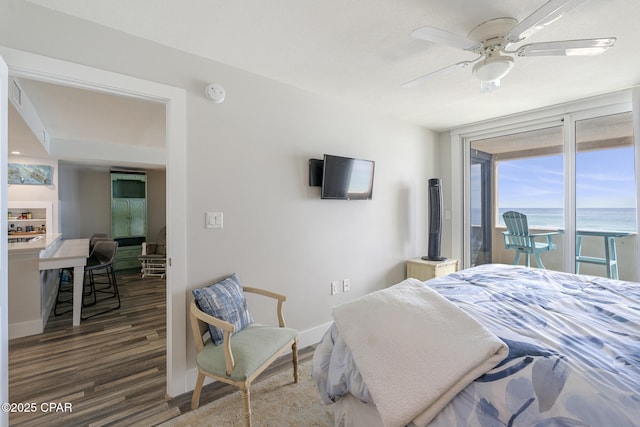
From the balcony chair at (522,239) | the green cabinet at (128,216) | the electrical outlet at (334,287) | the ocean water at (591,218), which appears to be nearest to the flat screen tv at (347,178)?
the electrical outlet at (334,287)

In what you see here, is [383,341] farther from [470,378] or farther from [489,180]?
[489,180]

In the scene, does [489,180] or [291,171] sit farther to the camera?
[489,180]

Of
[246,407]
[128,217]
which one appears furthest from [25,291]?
[128,217]

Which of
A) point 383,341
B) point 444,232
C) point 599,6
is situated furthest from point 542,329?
point 444,232

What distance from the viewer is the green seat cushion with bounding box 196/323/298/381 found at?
160 cm

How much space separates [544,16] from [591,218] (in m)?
2.60

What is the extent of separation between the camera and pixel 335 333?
1.48 meters

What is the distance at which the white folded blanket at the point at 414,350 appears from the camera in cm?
96

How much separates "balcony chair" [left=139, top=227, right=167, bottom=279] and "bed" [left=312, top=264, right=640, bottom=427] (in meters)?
4.79

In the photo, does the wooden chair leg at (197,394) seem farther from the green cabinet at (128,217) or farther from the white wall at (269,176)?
the green cabinet at (128,217)

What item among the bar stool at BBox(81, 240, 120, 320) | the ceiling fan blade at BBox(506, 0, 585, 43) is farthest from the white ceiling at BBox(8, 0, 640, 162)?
the bar stool at BBox(81, 240, 120, 320)

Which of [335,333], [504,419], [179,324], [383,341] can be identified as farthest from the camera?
[179,324]

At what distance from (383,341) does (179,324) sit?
1.48 metres
